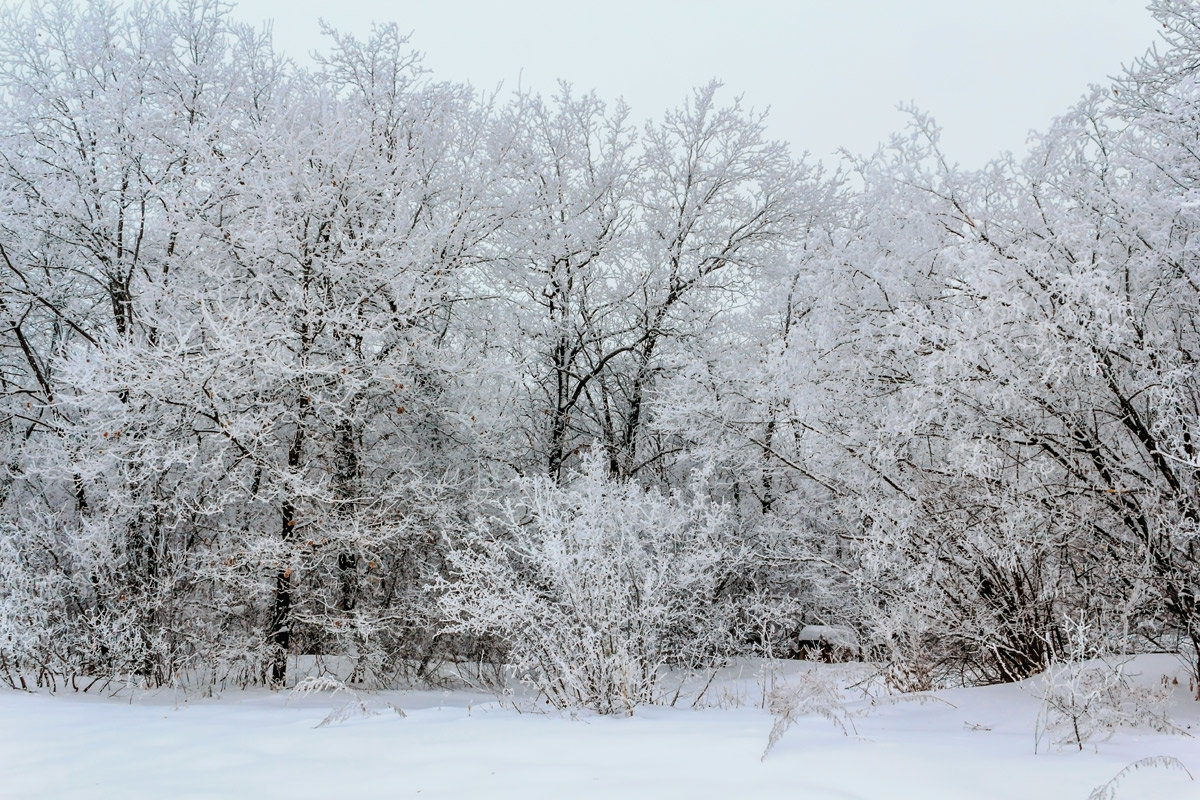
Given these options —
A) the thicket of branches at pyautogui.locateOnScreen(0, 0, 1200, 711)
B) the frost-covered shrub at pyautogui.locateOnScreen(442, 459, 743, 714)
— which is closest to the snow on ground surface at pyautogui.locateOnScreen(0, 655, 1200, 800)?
the frost-covered shrub at pyautogui.locateOnScreen(442, 459, 743, 714)

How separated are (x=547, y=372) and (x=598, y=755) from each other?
937 cm

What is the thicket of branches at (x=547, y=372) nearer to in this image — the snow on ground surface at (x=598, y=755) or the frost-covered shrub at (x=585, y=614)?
the frost-covered shrub at (x=585, y=614)

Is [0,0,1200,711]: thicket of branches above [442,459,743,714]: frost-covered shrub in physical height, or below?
above

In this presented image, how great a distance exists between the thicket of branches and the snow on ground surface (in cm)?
56

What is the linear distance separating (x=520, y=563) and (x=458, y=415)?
6.09 feet

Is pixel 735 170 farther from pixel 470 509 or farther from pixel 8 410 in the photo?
pixel 8 410

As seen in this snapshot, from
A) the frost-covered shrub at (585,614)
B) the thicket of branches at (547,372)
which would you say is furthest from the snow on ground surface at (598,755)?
the thicket of branches at (547,372)

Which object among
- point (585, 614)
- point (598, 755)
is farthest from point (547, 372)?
point (598, 755)

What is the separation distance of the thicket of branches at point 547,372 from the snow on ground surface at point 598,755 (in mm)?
562

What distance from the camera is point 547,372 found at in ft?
41.1

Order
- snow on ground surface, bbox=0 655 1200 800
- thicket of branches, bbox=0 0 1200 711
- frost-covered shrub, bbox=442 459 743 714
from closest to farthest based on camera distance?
snow on ground surface, bbox=0 655 1200 800
frost-covered shrub, bbox=442 459 743 714
thicket of branches, bbox=0 0 1200 711

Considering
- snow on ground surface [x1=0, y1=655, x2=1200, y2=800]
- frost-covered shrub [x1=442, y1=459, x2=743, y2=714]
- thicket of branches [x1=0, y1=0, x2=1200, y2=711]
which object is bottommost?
snow on ground surface [x1=0, y1=655, x2=1200, y2=800]

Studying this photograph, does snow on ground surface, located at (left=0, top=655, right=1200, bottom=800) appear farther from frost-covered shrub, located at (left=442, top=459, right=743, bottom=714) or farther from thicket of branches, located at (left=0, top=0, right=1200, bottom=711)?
thicket of branches, located at (left=0, top=0, right=1200, bottom=711)

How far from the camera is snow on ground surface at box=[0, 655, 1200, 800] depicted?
283 cm
